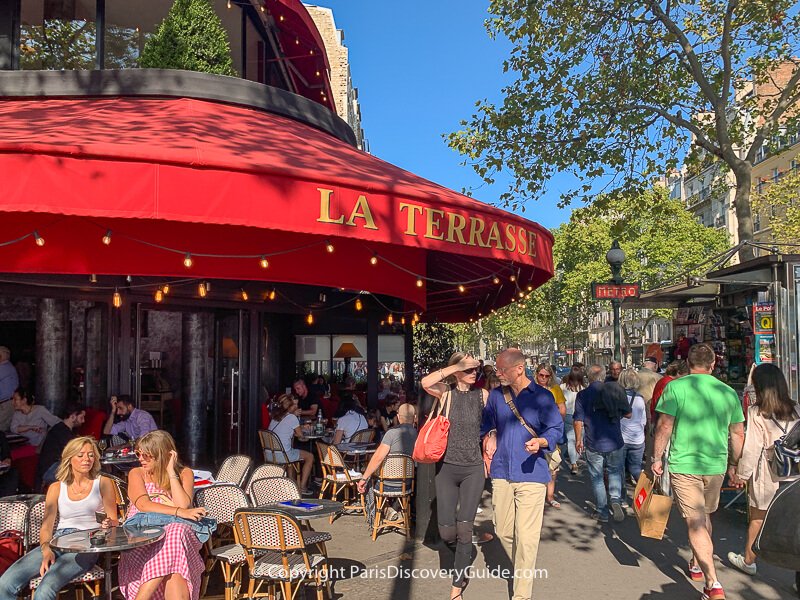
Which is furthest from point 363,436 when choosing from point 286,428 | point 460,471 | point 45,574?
point 45,574

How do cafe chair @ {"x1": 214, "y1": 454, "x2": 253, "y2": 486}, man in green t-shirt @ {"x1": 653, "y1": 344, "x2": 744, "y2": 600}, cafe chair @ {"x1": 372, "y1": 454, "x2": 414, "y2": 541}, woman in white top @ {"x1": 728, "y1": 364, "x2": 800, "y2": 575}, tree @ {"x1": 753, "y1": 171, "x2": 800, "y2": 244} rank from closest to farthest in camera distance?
man in green t-shirt @ {"x1": 653, "y1": 344, "x2": 744, "y2": 600}
woman in white top @ {"x1": 728, "y1": 364, "x2": 800, "y2": 575}
cafe chair @ {"x1": 214, "y1": 454, "x2": 253, "y2": 486}
cafe chair @ {"x1": 372, "y1": 454, "x2": 414, "y2": 541}
tree @ {"x1": 753, "y1": 171, "x2": 800, "y2": 244}

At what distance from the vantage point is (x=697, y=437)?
5.23m

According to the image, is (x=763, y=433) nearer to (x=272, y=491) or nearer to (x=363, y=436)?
(x=272, y=491)

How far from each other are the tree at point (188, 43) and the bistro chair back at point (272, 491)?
18.1ft

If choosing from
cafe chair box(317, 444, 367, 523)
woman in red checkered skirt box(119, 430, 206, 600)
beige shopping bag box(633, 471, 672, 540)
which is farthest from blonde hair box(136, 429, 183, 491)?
cafe chair box(317, 444, 367, 523)

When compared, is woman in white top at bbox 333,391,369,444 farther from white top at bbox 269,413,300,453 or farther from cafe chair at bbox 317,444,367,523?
cafe chair at bbox 317,444,367,523

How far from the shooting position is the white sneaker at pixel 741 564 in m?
5.97

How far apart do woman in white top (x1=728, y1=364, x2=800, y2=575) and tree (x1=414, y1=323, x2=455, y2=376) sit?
16416 mm

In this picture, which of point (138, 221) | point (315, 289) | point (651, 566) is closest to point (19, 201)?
point (138, 221)

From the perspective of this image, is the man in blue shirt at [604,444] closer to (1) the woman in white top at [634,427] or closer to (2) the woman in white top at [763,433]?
(1) the woman in white top at [634,427]

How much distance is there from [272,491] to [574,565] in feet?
9.42

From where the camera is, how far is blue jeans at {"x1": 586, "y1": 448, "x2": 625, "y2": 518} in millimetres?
8016

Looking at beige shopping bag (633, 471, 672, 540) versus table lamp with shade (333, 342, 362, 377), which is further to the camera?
table lamp with shade (333, 342, 362, 377)

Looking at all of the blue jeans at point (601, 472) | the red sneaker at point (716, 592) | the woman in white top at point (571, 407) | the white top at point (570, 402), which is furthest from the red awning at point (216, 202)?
the white top at point (570, 402)
